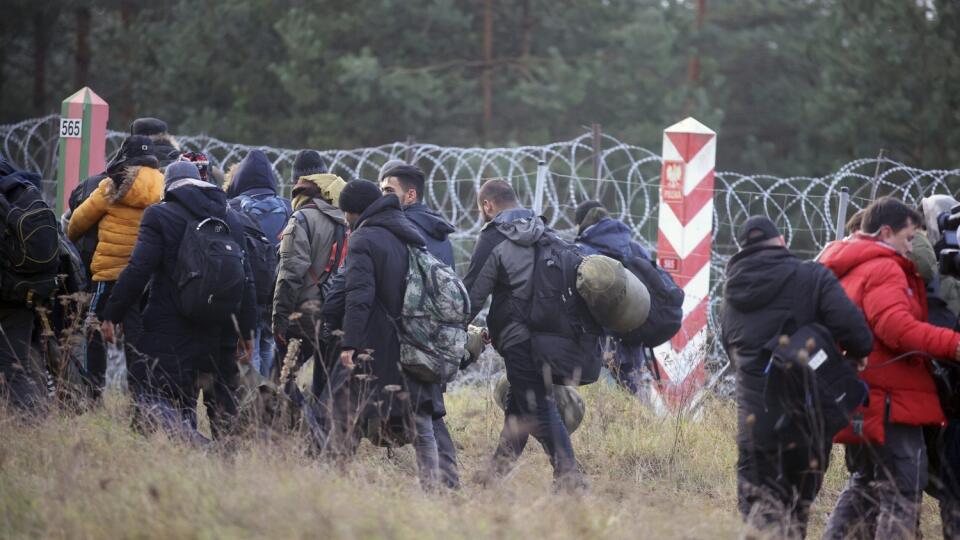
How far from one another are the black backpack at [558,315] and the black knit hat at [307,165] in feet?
5.80

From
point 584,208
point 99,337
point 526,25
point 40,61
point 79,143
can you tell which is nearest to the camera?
point 99,337

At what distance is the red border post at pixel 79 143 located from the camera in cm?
934

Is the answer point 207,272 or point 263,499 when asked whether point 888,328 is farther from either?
point 207,272

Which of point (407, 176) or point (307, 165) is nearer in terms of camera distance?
point (407, 176)

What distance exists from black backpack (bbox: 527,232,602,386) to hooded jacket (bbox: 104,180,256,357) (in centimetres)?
159

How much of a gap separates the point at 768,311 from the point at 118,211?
3689mm

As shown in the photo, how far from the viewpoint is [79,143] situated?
9344mm

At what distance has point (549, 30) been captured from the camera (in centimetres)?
2269

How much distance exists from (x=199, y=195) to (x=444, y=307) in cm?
131

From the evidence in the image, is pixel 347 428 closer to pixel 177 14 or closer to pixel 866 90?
pixel 866 90

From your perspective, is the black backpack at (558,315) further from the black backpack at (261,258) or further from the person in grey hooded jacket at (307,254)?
the black backpack at (261,258)

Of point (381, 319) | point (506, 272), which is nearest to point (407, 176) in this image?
point (506, 272)

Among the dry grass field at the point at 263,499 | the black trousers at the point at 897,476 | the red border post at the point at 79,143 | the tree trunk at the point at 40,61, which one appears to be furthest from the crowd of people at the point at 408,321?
the tree trunk at the point at 40,61

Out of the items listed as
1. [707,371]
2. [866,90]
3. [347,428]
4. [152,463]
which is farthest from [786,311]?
[866,90]
